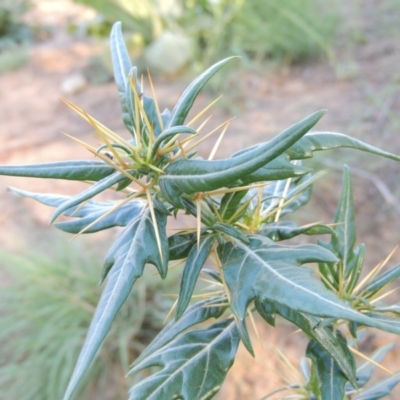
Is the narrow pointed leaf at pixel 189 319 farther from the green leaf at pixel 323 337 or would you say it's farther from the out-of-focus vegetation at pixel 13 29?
the out-of-focus vegetation at pixel 13 29

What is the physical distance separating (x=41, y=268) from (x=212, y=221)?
202cm

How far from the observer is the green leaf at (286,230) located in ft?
2.00

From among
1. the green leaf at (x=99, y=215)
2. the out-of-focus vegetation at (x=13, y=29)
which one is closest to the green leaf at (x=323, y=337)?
the green leaf at (x=99, y=215)

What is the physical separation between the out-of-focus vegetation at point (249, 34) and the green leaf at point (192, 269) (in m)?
3.18

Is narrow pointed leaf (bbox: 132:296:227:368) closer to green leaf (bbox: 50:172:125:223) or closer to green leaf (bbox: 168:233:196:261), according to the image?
green leaf (bbox: 168:233:196:261)

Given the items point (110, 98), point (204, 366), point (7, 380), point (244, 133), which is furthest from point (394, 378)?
point (110, 98)

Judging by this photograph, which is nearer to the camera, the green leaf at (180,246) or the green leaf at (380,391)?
the green leaf at (180,246)

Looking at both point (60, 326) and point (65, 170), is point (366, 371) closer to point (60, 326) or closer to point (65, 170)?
point (65, 170)

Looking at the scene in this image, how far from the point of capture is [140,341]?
2367 millimetres

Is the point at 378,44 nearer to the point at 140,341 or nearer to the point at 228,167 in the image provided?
the point at 140,341

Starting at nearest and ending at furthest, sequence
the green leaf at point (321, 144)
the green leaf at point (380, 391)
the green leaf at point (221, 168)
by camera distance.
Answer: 1. the green leaf at point (221, 168)
2. the green leaf at point (321, 144)
3. the green leaf at point (380, 391)

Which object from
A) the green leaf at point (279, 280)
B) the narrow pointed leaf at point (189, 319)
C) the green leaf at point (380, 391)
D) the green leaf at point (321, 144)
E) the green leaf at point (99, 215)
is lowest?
the green leaf at point (380, 391)

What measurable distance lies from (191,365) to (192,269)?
0.15 m

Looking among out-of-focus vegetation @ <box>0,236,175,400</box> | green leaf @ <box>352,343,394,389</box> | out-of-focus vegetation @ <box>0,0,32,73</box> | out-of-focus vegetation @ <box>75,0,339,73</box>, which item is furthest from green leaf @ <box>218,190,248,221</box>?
out-of-focus vegetation @ <box>0,0,32,73</box>
